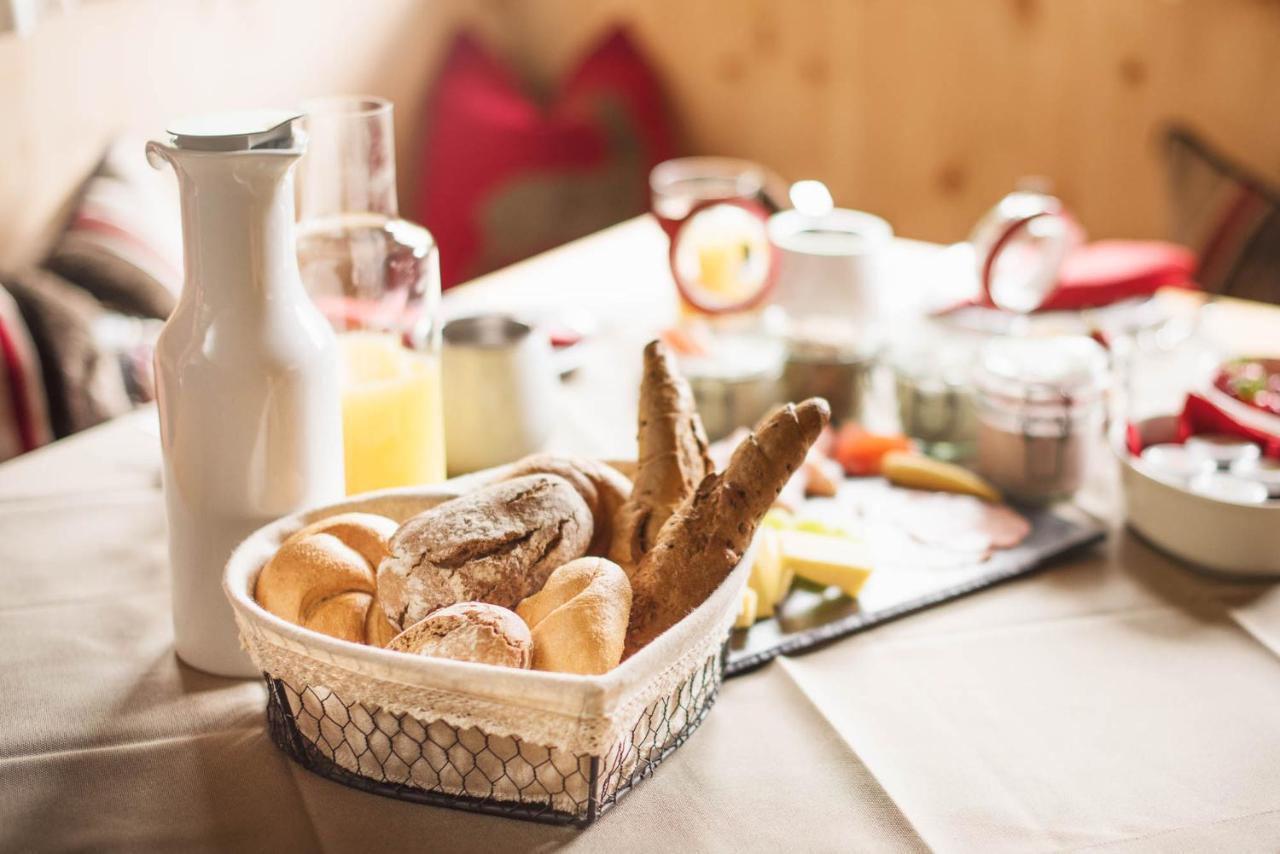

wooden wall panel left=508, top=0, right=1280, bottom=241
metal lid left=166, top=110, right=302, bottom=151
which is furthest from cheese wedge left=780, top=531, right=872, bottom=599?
wooden wall panel left=508, top=0, right=1280, bottom=241

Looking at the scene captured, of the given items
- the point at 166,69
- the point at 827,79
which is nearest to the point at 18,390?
the point at 166,69

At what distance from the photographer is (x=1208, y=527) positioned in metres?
0.89

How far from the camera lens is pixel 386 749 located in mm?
637

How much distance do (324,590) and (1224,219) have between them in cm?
184

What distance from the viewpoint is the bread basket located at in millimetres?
564

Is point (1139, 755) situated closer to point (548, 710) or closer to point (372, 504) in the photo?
point (548, 710)

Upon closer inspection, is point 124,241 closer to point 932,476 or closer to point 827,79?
point 932,476

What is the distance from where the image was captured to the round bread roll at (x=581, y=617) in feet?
1.97

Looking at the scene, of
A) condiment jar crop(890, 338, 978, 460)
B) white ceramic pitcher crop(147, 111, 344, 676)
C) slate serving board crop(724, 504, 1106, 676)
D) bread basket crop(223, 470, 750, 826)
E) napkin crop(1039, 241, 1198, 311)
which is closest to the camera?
bread basket crop(223, 470, 750, 826)

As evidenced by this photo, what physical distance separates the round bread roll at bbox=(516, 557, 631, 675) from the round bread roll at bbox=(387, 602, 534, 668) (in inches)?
0.5

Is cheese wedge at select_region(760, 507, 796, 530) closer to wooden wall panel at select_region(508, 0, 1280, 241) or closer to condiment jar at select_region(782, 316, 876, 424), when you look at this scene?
condiment jar at select_region(782, 316, 876, 424)

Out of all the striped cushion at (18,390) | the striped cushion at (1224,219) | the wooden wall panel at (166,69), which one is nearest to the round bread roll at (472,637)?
the striped cushion at (18,390)

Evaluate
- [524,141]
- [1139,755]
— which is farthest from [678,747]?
[524,141]

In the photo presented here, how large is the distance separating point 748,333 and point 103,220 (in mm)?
1069
